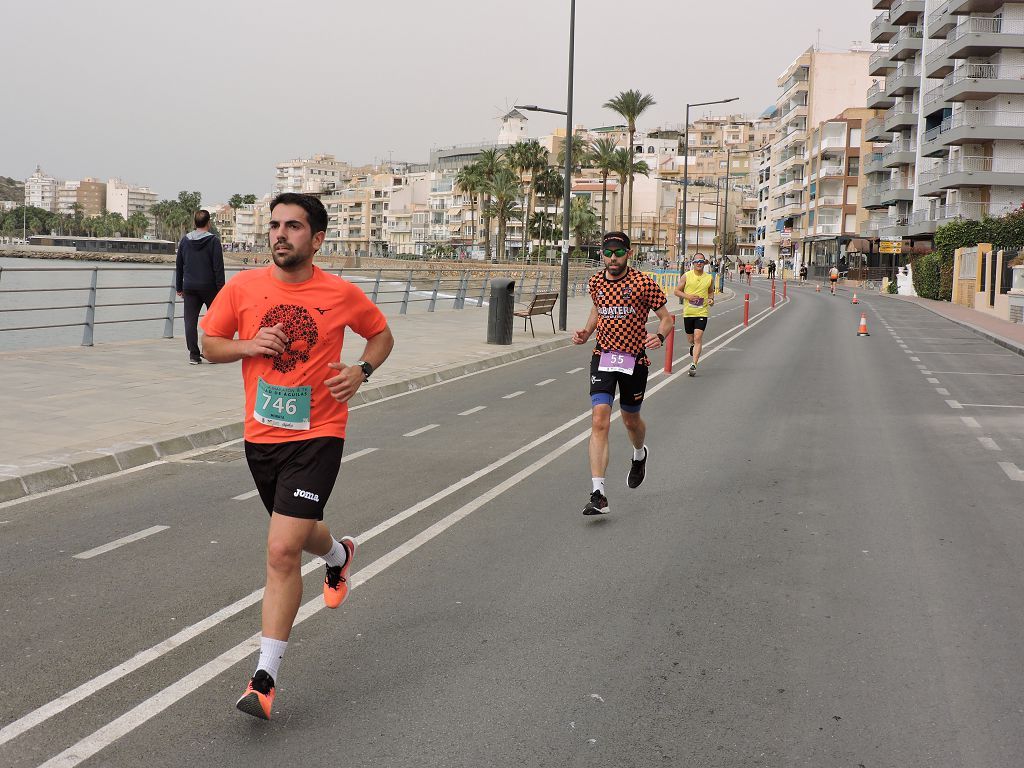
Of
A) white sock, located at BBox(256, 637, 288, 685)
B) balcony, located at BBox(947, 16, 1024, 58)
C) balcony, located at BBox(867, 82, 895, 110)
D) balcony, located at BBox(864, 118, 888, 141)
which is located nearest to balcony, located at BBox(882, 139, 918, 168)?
balcony, located at BBox(864, 118, 888, 141)

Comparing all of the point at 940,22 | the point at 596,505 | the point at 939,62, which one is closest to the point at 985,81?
the point at 939,62

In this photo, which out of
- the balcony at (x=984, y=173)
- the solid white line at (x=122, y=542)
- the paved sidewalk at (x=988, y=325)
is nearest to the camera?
the solid white line at (x=122, y=542)

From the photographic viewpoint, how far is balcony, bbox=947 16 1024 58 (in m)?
62.9

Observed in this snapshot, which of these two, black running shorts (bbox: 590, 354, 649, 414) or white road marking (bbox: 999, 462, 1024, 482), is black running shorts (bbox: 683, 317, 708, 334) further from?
black running shorts (bbox: 590, 354, 649, 414)

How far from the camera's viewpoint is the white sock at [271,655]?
3.98m

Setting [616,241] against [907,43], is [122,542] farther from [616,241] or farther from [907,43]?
[907,43]

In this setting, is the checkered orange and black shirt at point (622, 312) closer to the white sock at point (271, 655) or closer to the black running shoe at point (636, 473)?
the black running shoe at point (636, 473)

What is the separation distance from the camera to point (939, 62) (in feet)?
227

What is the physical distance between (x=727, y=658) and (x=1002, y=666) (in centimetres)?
116

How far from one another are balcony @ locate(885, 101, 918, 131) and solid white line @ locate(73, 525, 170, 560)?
79.3 meters

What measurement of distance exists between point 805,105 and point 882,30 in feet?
87.7

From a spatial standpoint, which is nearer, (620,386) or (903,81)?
(620,386)

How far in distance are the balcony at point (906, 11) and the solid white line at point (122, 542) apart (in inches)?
3215

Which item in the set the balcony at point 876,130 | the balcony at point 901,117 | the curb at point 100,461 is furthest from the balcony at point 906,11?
the curb at point 100,461
